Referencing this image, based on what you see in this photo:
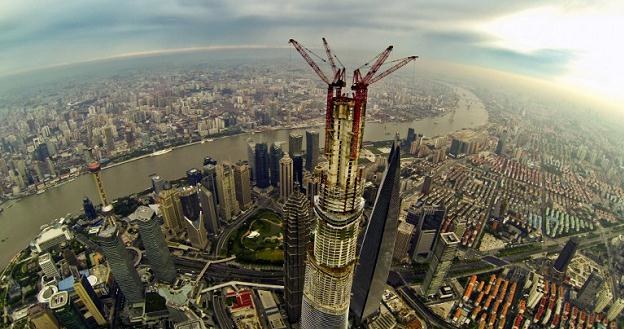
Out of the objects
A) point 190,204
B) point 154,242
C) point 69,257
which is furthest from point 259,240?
point 69,257

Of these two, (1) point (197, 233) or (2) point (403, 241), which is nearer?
(2) point (403, 241)

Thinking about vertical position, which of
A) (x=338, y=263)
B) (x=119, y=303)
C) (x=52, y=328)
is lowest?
(x=119, y=303)

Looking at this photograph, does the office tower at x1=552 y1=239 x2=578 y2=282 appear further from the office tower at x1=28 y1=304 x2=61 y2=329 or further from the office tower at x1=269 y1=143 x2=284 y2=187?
the office tower at x1=28 y1=304 x2=61 y2=329

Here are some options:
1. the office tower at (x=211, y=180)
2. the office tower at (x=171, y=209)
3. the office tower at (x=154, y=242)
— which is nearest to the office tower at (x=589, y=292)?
the office tower at (x=154, y=242)

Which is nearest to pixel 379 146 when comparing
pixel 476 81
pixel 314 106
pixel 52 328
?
pixel 314 106

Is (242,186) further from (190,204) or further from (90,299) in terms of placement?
(90,299)

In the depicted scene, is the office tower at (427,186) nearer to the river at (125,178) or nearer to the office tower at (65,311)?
the river at (125,178)

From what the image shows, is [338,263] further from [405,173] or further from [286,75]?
[286,75]
